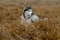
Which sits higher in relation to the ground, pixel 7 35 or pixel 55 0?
pixel 7 35

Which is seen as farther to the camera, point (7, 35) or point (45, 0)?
point (45, 0)

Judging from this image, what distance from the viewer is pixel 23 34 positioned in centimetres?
570

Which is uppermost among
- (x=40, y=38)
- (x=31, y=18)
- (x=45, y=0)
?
(x=40, y=38)

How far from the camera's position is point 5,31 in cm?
561

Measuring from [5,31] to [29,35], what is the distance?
1.89 feet

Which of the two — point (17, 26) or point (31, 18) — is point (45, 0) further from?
point (17, 26)

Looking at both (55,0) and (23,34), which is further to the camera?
(55,0)

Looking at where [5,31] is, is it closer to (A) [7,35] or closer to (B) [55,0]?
(A) [7,35]

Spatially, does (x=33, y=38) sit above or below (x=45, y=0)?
above

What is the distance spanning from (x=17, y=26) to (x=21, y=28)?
0.61ft

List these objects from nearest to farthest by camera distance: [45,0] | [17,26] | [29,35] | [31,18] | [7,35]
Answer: [7,35], [29,35], [17,26], [31,18], [45,0]

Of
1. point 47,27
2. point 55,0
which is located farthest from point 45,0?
point 47,27

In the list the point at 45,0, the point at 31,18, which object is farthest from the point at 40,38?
the point at 45,0

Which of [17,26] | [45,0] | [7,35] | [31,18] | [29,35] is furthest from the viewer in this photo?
[45,0]
